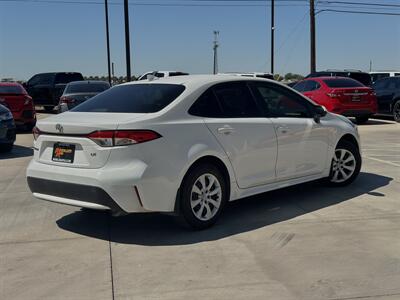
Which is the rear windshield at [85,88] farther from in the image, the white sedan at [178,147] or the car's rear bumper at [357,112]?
the white sedan at [178,147]

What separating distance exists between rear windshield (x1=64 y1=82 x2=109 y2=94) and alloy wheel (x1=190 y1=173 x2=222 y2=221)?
12.5m

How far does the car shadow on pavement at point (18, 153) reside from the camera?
35.5 feet

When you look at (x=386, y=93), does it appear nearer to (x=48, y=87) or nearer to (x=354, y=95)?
(x=354, y=95)

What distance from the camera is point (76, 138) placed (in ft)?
16.5

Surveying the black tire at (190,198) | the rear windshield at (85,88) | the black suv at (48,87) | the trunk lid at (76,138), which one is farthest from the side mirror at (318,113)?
the black suv at (48,87)

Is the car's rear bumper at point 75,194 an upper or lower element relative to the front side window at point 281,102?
lower

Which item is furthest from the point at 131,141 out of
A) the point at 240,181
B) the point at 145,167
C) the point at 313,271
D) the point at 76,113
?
the point at 313,271

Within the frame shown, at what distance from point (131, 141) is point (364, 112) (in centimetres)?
1282

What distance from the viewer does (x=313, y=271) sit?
4.30 metres

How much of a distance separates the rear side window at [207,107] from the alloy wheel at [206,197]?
0.62 metres

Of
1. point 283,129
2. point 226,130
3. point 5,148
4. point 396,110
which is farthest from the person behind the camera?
point 396,110

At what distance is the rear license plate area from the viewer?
5.08 meters

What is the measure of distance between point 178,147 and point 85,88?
519 inches

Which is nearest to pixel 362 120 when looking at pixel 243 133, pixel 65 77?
pixel 243 133
